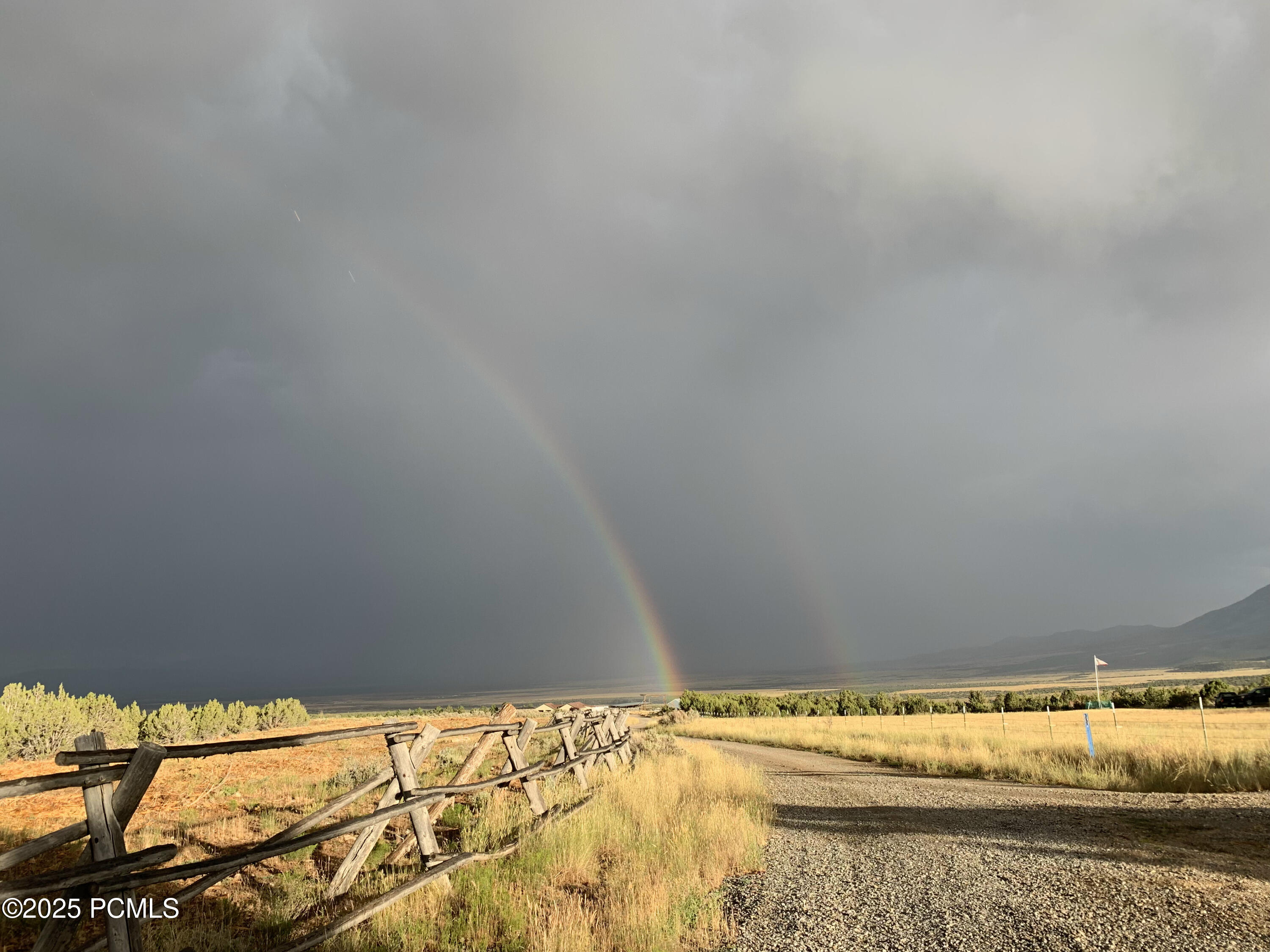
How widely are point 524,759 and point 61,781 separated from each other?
23.9ft

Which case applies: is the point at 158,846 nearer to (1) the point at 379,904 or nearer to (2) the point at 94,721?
(1) the point at 379,904

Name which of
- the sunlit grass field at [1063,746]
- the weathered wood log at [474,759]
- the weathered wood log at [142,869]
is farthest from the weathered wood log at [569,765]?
the sunlit grass field at [1063,746]

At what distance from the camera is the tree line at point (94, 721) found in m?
22.5

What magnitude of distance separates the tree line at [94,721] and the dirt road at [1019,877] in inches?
685

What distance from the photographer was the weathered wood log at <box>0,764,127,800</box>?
395 cm

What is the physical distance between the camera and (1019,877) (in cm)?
830

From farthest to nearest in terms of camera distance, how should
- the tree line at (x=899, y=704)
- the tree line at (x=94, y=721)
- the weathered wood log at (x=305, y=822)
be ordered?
1. the tree line at (x=899, y=704)
2. the tree line at (x=94, y=721)
3. the weathered wood log at (x=305, y=822)

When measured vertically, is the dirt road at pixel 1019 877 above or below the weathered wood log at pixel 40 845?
below

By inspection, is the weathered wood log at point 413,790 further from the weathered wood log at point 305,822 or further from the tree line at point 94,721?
the tree line at point 94,721

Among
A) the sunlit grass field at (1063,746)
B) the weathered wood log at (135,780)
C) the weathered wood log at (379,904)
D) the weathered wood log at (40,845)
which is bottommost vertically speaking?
the sunlit grass field at (1063,746)

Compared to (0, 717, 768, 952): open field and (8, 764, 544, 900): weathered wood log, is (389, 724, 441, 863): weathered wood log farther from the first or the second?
(0, 717, 768, 952): open field

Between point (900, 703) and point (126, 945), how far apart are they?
91095mm

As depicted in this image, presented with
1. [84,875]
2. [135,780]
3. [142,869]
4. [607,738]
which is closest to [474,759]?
[142,869]

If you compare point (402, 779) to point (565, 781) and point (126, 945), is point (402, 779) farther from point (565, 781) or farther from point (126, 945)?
point (565, 781)
